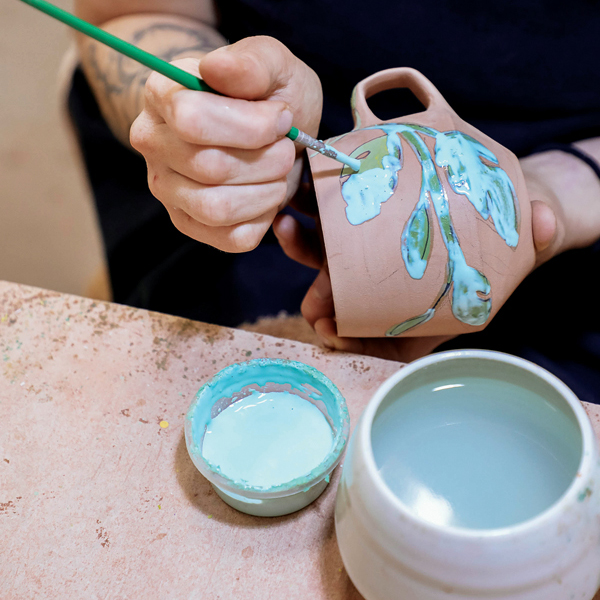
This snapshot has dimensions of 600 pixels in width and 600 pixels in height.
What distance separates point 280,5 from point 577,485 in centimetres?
80

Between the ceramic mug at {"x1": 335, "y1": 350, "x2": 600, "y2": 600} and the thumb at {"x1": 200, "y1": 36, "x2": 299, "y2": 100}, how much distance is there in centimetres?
30

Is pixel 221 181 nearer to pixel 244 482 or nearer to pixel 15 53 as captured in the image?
pixel 244 482

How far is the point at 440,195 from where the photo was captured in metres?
0.57

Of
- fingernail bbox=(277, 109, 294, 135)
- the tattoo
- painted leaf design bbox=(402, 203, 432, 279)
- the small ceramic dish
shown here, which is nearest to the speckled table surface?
the small ceramic dish

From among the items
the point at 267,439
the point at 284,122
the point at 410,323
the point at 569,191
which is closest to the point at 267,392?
the point at 267,439

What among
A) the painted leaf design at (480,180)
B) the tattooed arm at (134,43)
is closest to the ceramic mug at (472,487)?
the painted leaf design at (480,180)

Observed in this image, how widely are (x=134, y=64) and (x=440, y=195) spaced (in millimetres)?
665

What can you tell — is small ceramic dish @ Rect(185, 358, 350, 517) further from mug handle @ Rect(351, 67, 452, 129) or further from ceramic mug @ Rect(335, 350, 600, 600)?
mug handle @ Rect(351, 67, 452, 129)

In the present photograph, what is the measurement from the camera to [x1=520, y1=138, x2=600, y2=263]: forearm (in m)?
0.77

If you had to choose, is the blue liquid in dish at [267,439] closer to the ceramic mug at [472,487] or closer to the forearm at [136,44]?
the ceramic mug at [472,487]

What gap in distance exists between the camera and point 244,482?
48 centimetres

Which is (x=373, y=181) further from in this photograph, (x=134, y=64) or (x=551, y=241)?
(x=134, y=64)

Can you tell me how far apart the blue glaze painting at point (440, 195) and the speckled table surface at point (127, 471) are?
0.40 feet

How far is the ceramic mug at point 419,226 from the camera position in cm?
57
